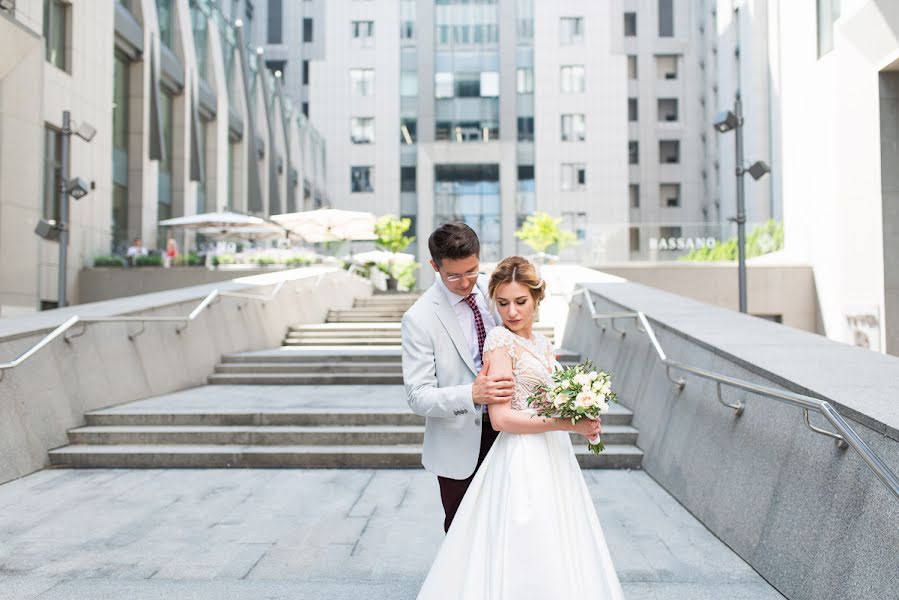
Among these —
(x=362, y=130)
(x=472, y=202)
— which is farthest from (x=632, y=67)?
(x=362, y=130)

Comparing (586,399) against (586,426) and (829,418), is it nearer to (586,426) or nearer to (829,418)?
(586,426)

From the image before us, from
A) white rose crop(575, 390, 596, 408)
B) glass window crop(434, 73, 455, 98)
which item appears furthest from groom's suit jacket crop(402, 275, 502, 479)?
glass window crop(434, 73, 455, 98)

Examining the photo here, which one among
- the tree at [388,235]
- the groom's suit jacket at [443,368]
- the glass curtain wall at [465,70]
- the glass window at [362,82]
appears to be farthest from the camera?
the glass window at [362,82]

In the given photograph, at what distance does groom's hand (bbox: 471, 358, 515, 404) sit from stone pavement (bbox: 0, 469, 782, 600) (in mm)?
1760

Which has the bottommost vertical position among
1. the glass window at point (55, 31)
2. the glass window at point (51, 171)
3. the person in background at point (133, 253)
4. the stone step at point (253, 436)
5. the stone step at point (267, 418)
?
the stone step at point (253, 436)

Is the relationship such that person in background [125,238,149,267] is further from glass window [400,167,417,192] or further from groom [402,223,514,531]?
glass window [400,167,417,192]

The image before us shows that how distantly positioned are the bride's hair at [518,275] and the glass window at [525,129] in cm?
4638

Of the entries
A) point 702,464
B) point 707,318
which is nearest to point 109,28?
point 707,318

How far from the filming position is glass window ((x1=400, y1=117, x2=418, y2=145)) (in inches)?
1932

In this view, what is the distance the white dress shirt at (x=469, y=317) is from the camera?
10.6ft

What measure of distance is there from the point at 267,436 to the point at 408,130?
142 feet

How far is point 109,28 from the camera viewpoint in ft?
69.6

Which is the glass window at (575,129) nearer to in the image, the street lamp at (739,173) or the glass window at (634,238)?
the glass window at (634,238)

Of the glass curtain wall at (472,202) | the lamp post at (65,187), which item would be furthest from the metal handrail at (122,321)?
the glass curtain wall at (472,202)
